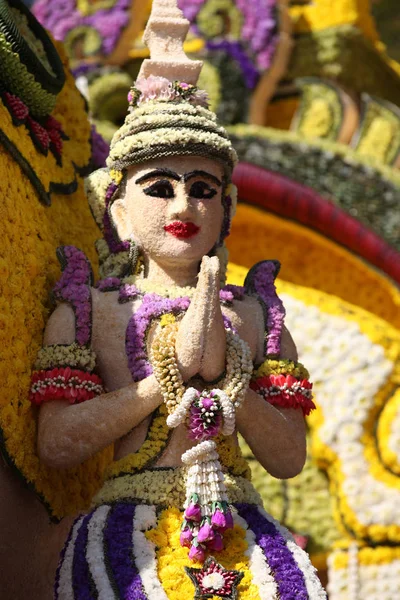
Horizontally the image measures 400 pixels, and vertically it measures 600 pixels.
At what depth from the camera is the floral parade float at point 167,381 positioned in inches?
87.3

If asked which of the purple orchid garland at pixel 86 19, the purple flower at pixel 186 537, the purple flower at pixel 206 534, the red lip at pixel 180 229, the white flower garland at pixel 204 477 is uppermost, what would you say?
the red lip at pixel 180 229

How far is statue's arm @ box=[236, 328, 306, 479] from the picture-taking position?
2418 mm

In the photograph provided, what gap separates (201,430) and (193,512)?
207 millimetres

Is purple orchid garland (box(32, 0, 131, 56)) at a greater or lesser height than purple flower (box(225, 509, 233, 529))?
lesser

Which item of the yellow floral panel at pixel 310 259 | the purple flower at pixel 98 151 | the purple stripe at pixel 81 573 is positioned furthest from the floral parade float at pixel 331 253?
the purple stripe at pixel 81 573

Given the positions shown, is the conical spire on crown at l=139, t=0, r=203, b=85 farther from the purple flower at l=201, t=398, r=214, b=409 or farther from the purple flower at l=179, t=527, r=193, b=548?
the purple flower at l=179, t=527, r=193, b=548

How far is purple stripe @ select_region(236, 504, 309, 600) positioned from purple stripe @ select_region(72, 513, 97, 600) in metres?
0.45

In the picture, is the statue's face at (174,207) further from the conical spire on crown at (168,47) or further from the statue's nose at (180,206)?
the conical spire on crown at (168,47)

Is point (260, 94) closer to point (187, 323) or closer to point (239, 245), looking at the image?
point (239, 245)

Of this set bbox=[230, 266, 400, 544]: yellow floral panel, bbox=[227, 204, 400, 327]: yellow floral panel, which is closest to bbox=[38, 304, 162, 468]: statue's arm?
bbox=[230, 266, 400, 544]: yellow floral panel

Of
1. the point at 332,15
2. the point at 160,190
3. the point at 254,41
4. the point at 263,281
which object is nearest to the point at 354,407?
the point at 263,281

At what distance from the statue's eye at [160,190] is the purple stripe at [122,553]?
0.93 m

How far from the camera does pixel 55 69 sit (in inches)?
120

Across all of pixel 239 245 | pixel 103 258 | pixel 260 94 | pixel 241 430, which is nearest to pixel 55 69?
pixel 103 258
